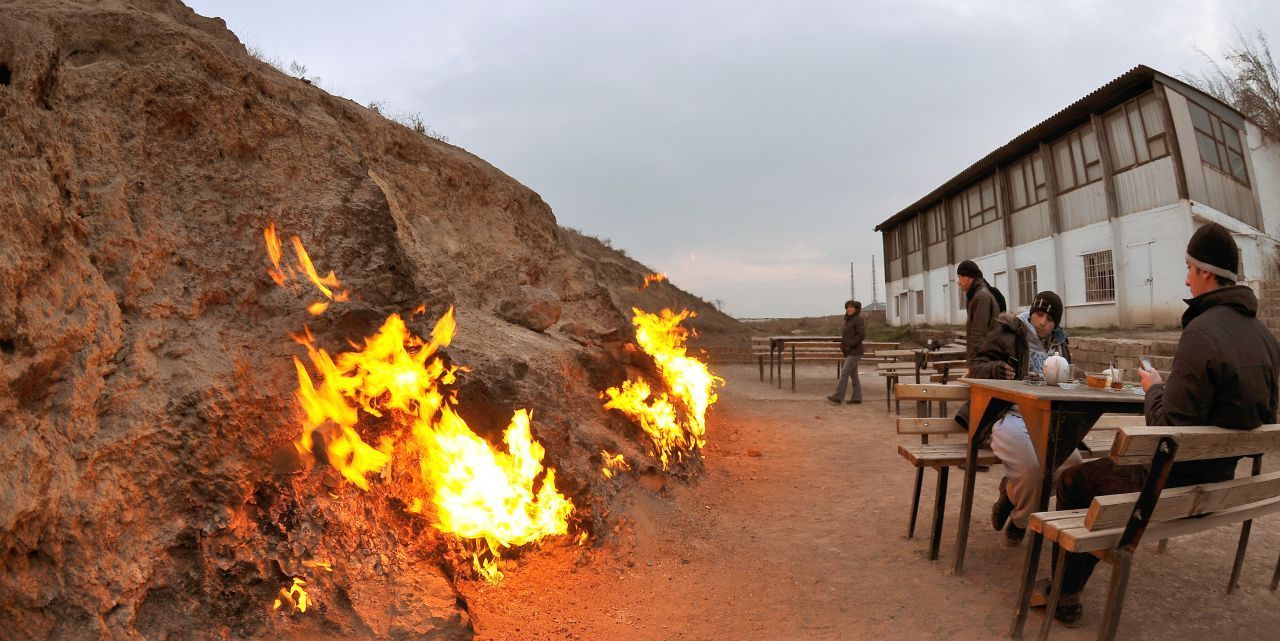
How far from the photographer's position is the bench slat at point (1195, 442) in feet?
8.31

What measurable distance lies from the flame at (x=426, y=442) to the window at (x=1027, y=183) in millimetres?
18738

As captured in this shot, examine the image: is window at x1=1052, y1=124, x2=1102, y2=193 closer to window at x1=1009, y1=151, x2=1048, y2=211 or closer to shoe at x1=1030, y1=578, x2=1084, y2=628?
window at x1=1009, y1=151, x2=1048, y2=211

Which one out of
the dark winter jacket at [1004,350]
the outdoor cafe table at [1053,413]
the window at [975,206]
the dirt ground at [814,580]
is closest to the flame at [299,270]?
the dirt ground at [814,580]

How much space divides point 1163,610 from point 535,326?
4.81 m

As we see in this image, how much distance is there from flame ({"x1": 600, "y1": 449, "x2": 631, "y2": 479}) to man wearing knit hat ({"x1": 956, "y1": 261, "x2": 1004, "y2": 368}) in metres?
2.78

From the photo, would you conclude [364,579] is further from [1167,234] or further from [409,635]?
[1167,234]

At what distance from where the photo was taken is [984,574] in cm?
388

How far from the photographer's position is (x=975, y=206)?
21.9 m

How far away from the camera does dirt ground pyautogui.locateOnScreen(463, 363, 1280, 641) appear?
10.8 feet

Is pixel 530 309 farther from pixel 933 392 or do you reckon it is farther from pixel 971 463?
pixel 971 463

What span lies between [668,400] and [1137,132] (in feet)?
47.6

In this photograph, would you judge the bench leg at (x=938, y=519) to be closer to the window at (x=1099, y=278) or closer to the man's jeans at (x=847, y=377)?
the man's jeans at (x=847, y=377)

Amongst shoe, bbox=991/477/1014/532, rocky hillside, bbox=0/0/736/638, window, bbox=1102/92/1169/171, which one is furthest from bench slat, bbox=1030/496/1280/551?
window, bbox=1102/92/1169/171

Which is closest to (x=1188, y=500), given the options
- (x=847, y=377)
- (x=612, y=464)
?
(x=612, y=464)
